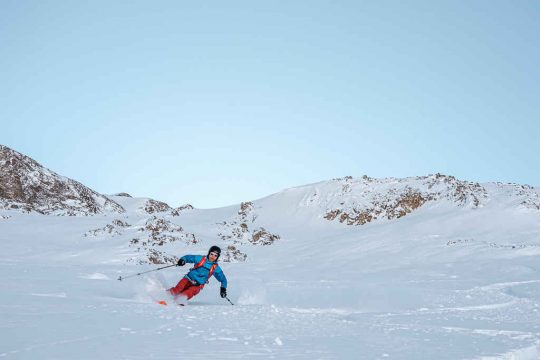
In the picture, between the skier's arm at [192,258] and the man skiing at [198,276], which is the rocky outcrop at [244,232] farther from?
the man skiing at [198,276]

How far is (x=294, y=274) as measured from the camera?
1487cm

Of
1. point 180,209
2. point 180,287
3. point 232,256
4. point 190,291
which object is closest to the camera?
point 190,291

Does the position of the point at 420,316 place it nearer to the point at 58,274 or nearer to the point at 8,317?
the point at 8,317

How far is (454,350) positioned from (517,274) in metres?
8.72

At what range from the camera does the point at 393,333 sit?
235 inches

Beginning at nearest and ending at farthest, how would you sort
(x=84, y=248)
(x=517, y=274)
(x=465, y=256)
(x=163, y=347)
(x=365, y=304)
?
(x=163, y=347)
(x=365, y=304)
(x=517, y=274)
(x=465, y=256)
(x=84, y=248)

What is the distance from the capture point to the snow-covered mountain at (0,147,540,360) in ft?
15.9

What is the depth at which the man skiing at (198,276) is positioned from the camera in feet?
31.1

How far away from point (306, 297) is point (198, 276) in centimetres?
247

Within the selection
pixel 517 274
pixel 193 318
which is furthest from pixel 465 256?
pixel 193 318

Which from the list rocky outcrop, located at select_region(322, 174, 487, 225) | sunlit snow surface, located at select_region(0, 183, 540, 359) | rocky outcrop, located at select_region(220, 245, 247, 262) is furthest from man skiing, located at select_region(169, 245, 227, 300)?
rocky outcrop, located at select_region(322, 174, 487, 225)

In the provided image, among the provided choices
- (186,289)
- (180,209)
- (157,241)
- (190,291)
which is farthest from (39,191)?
(190,291)

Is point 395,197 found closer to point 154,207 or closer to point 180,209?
point 180,209

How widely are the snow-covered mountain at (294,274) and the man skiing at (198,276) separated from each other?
1.34 feet
